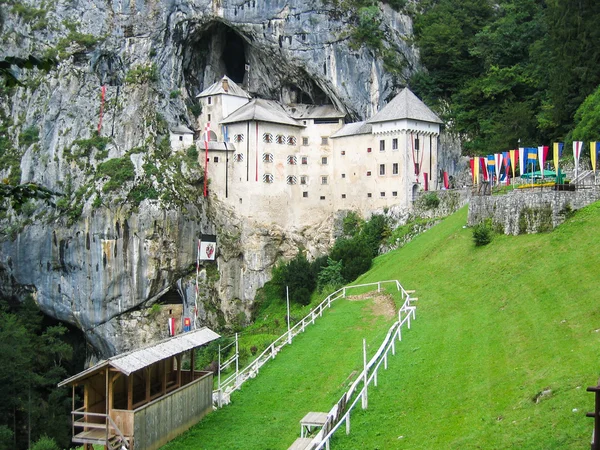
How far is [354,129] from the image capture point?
6300 centimetres

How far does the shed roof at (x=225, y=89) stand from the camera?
214 ft

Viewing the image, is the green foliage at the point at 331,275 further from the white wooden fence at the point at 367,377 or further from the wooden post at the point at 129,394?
the wooden post at the point at 129,394

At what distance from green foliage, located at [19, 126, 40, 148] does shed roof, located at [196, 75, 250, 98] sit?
1494cm

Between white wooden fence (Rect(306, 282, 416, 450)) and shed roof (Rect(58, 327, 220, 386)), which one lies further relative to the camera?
shed roof (Rect(58, 327, 220, 386))

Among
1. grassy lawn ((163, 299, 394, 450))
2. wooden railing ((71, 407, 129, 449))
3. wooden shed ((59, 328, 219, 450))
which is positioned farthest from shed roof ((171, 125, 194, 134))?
wooden railing ((71, 407, 129, 449))

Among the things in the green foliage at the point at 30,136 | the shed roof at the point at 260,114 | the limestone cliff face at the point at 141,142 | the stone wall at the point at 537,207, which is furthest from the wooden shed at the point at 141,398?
the green foliage at the point at 30,136

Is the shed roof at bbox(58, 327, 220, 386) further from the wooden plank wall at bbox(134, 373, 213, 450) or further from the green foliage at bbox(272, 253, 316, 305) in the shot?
the green foliage at bbox(272, 253, 316, 305)

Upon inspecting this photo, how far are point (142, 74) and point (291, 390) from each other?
145 feet

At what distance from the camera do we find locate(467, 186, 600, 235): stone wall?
3391cm

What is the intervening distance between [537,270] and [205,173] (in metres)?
37.5

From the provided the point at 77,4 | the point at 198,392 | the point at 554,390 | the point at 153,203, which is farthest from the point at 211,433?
the point at 77,4

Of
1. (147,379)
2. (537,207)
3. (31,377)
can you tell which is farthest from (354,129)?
(147,379)

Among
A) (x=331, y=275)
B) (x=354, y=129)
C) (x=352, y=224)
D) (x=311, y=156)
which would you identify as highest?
(x=354, y=129)

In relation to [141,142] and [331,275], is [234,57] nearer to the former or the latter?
[141,142]
